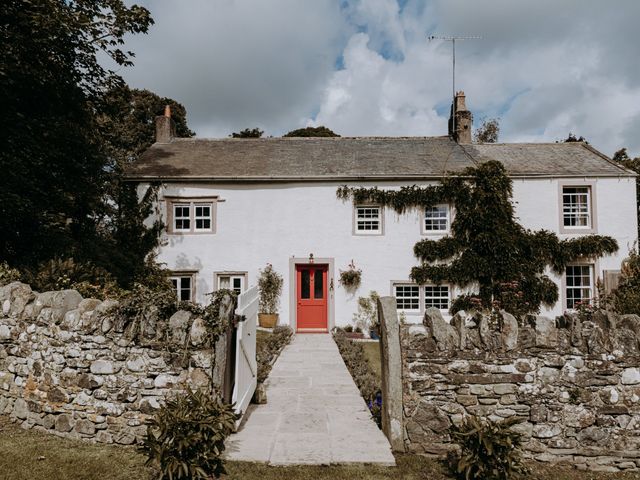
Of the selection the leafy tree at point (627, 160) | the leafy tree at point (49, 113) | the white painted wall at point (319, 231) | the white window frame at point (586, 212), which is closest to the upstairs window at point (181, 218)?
the white painted wall at point (319, 231)

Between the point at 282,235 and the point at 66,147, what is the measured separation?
7.19m

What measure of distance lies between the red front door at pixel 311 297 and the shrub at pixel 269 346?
3.15ft

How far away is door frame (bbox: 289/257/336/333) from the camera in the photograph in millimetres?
14438

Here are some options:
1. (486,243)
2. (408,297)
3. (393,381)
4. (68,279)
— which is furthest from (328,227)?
(393,381)

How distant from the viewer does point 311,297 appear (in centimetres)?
1476

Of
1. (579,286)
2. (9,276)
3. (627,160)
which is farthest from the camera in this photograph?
(627,160)

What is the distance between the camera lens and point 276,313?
14383mm

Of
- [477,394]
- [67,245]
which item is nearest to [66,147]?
[67,245]

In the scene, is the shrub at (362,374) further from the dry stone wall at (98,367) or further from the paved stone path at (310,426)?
the dry stone wall at (98,367)

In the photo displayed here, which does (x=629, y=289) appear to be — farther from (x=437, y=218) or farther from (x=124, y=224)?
(x=124, y=224)

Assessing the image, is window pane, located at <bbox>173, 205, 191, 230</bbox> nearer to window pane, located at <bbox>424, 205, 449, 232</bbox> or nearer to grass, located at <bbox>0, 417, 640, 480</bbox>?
window pane, located at <bbox>424, 205, 449, 232</bbox>

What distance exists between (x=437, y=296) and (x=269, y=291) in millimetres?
6199

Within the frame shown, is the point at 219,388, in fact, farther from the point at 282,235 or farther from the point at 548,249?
the point at 548,249

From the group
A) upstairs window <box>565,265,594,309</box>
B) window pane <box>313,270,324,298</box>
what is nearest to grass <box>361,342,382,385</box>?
window pane <box>313,270,324,298</box>
